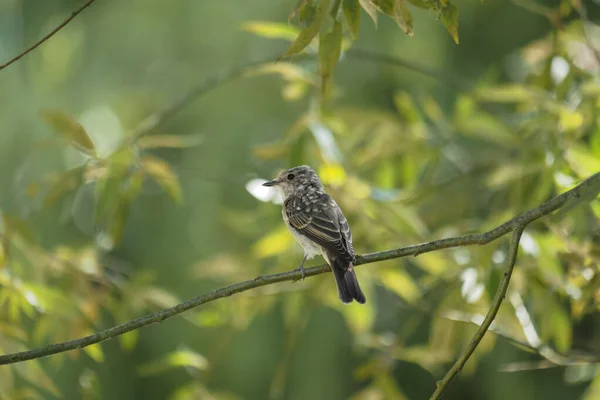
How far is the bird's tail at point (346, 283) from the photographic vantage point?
9.77 feet

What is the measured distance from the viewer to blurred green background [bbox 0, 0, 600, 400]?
10.9 feet

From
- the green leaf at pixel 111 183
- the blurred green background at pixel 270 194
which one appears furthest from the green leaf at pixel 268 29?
the green leaf at pixel 111 183

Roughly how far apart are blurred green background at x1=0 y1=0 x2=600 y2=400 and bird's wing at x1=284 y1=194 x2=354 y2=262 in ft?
0.54

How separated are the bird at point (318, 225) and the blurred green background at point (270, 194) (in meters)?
0.15

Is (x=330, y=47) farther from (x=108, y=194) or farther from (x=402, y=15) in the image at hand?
(x=108, y=194)

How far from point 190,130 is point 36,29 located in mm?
1461

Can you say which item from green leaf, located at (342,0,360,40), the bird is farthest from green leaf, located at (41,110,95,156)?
green leaf, located at (342,0,360,40)

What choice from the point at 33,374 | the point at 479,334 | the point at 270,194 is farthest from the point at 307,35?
the point at 270,194

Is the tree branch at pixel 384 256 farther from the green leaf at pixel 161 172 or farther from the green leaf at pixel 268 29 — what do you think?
the green leaf at pixel 268 29

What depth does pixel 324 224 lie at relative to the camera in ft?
11.0

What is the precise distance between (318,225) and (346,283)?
1.35 ft

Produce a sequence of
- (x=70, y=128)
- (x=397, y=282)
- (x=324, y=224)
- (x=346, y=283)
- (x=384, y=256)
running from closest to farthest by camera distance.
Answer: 1. (x=384, y=256)
2. (x=346, y=283)
3. (x=70, y=128)
4. (x=324, y=224)
5. (x=397, y=282)

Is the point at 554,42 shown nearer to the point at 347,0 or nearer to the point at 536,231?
the point at 536,231

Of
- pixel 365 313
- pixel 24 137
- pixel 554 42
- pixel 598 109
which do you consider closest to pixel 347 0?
pixel 598 109
